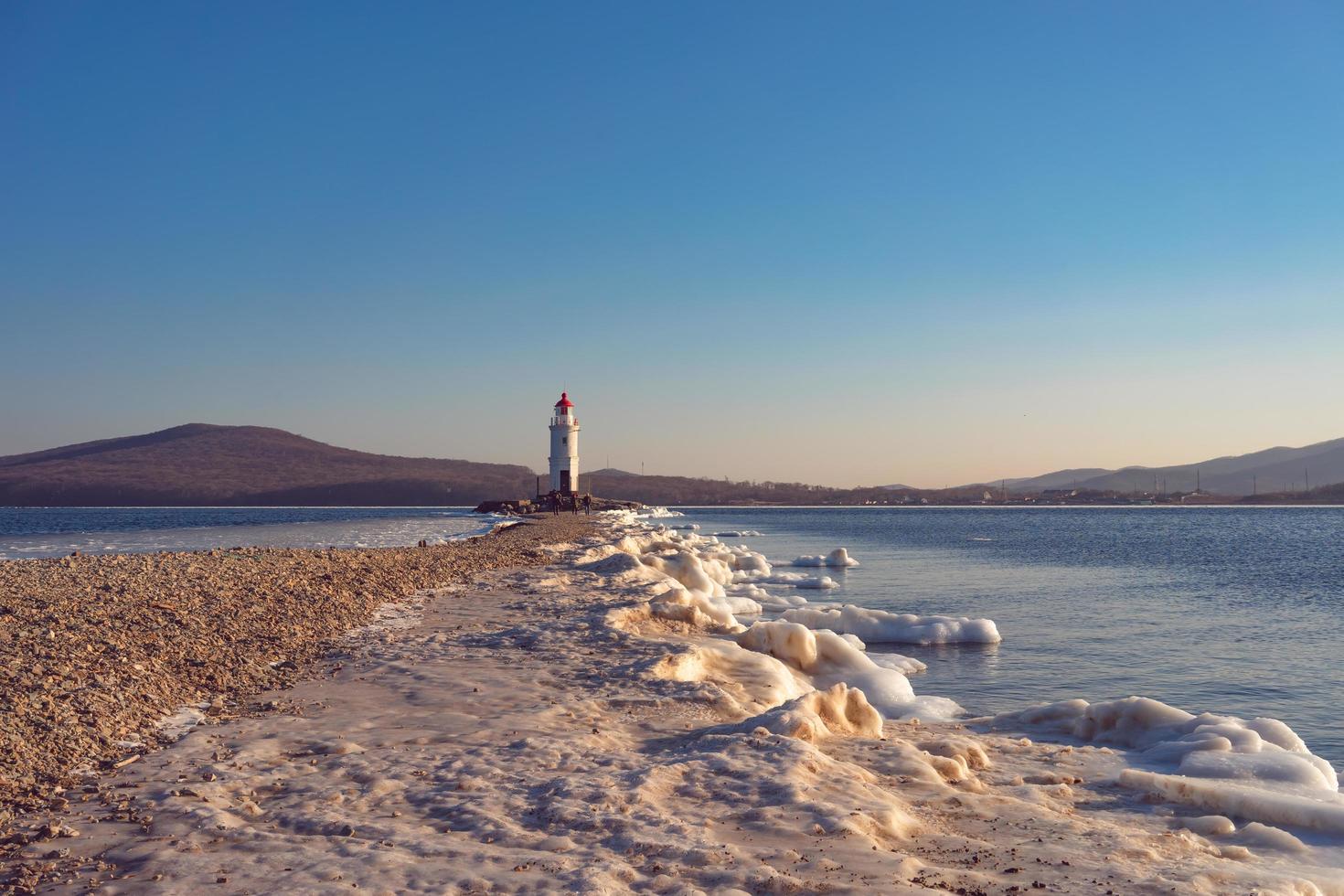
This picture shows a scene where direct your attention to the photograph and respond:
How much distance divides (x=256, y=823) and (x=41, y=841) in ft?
2.92

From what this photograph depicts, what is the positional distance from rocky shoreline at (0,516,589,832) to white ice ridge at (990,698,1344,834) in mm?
6238

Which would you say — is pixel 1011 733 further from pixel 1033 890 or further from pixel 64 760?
pixel 64 760

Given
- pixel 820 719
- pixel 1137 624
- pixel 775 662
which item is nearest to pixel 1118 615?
pixel 1137 624

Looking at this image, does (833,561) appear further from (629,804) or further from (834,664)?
(629,804)

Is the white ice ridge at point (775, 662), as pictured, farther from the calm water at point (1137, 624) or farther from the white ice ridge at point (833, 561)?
the white ice ridge at point (833, 561)

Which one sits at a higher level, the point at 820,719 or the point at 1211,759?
the point at 820,719

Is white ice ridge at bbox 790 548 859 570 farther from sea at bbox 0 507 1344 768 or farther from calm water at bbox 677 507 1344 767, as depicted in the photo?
calm water at bbox 677 507 1344 767

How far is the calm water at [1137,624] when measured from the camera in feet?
34.3

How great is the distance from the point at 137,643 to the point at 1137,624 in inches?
612

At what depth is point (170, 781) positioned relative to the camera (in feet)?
16.7

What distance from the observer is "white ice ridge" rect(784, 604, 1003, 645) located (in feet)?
45.5

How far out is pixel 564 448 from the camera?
65000 millimetres

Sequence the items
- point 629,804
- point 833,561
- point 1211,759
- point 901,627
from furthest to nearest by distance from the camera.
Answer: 1. point 833,561
2. point 901,627
3. point 1211,759
4. point 629,804

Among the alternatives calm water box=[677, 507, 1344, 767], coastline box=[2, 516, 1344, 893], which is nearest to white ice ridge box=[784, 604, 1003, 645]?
calm water box=[677, 507, 1344, 767]
